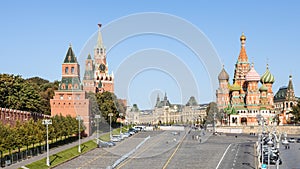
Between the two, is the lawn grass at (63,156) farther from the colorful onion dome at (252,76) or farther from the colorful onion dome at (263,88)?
the colorful onion dome at (263,88)

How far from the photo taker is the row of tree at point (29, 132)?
63.2 metres

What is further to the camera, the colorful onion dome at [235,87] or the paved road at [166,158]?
the colorful onion dome at [235,87]

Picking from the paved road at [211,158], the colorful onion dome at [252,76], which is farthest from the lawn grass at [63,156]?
the colorful onion dome at [252,76]

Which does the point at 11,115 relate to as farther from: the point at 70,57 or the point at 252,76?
the point at 252,76

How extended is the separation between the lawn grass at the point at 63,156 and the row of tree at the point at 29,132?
3251 millimetres

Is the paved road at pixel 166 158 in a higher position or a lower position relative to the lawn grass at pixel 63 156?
lower

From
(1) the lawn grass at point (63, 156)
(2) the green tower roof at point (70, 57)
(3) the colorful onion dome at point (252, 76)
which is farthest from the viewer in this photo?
(3) the colorful onion dome at point (252, 76)

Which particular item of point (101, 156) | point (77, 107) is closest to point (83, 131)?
point (77, 107)

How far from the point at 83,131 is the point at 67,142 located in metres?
16.3

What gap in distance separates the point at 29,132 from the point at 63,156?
17.8 ft

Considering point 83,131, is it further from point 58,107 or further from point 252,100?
point 252,100

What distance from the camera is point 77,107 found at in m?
120

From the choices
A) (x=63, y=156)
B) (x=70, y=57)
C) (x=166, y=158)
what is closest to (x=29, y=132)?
(x=63, y=156)

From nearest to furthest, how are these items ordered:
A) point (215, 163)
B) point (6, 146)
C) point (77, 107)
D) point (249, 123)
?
point (6, 146), point (215, 163), point (77, 107), point (249, 123)
